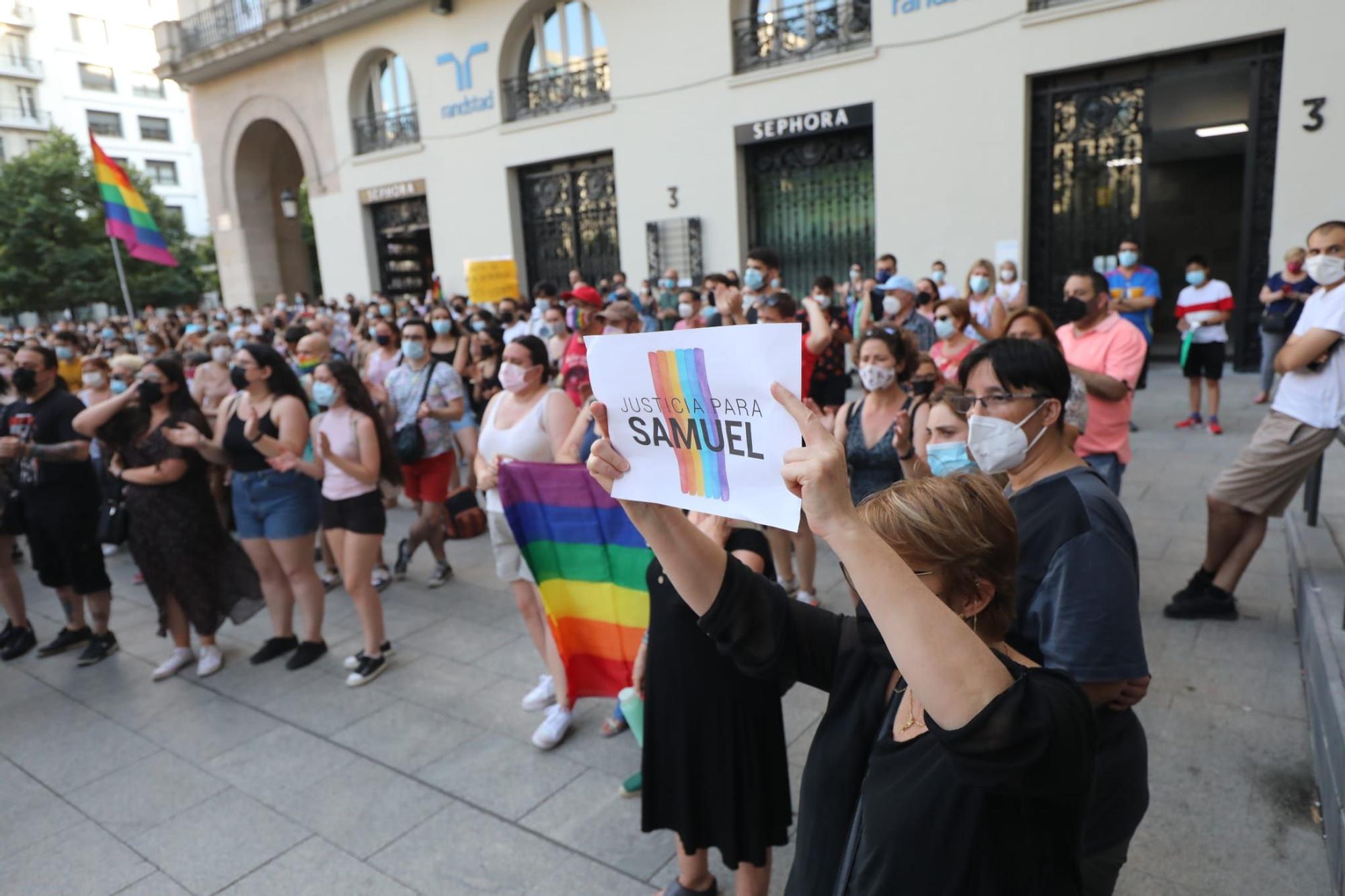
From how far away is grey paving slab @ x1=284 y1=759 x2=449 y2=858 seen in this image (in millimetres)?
3383

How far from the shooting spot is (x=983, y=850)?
1288 millimetres

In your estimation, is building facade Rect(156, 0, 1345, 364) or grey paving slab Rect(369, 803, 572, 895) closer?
grey paving slab Rect(369, 803, 572, 895)

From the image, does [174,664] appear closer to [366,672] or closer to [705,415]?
[366,672]

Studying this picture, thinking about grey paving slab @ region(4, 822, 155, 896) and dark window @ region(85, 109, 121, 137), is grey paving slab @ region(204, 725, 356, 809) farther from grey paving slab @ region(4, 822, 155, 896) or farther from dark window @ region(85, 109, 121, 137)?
dark window @ region(85, 109, 121, 137)

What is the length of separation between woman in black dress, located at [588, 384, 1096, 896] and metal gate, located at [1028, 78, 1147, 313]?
1247 centimetres

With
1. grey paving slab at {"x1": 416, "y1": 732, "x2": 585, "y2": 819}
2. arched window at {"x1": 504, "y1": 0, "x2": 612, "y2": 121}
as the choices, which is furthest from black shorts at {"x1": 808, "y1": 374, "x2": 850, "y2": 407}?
arched window at {"x1": 504, "y1": 0, "x2": 612, "y2": 121}

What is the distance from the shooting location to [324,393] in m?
4.84

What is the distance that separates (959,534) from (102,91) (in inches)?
2424

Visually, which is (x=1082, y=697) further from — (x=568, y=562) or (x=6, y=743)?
(x=6, y=743)

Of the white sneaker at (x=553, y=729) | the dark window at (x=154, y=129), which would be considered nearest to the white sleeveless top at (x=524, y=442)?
the white sneaker at (x=553, y=729)

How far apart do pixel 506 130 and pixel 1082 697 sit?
18.7 meters

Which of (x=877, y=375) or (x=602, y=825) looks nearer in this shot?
(x=602, y=825)

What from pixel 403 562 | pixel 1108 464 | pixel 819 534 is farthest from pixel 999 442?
pixel 403 562

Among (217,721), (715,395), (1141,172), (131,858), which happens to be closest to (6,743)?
(217,721)
